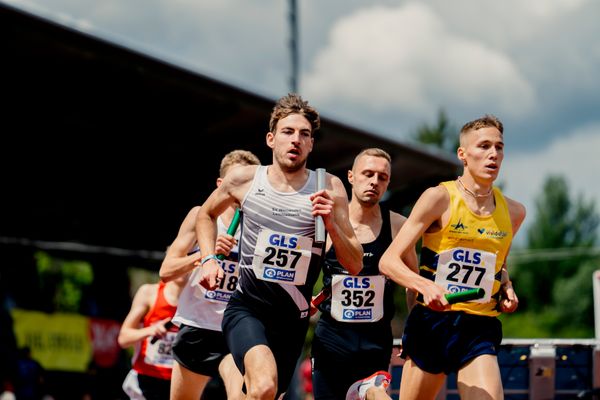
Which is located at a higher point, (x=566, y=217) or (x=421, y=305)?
(x=566, y=217)

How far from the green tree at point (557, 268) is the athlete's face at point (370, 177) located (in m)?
63.3

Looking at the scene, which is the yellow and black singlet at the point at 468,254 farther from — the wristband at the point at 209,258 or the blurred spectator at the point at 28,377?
the blurred spectator at the point at 28,377

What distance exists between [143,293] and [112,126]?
1210 cm

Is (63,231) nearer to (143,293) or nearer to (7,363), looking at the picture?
(7,363)

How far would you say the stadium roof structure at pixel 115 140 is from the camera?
17.3m

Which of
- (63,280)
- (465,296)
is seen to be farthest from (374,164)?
(63,280)

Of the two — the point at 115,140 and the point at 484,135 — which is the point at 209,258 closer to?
the point at 484,135

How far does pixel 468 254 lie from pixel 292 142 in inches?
52.6

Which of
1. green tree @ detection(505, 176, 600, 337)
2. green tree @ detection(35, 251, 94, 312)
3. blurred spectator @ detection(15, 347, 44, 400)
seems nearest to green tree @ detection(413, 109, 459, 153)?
green tree @ detection(505, 176, 600, 337)

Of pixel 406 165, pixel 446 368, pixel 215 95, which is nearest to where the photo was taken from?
pixel 446 368

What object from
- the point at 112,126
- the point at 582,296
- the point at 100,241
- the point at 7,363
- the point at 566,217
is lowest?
the point at 7,363

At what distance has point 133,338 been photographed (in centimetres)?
849

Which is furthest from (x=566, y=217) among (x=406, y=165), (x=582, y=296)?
(x=406, y=165)

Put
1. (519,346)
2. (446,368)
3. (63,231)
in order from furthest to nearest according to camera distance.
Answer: (63,231) → (519,346) → (446,368)
